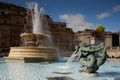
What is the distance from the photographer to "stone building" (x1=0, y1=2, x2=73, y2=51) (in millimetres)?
56469

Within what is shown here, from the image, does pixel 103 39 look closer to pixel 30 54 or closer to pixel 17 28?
pixel 17 28

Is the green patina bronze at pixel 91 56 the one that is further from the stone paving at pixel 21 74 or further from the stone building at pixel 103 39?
the stone building at pixel 103 39

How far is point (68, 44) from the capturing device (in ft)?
219

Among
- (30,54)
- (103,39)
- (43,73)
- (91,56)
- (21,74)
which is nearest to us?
(21,74)

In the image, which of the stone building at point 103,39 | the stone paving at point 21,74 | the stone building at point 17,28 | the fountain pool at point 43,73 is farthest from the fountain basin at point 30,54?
the stone building at point 103,39

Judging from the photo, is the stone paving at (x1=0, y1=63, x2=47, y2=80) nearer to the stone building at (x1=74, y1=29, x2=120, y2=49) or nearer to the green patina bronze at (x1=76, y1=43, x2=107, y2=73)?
the green patina bronze at (x1=76, y1=43, x2=107, y2=73)

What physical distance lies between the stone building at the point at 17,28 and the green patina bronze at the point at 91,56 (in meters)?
41.1

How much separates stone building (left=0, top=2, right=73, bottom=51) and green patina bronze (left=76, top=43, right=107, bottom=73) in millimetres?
41081

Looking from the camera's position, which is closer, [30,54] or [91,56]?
[91,56]

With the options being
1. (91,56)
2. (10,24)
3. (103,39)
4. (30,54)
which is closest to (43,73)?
(91,56)

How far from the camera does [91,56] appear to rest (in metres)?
13.6

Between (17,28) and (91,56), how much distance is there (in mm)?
46996

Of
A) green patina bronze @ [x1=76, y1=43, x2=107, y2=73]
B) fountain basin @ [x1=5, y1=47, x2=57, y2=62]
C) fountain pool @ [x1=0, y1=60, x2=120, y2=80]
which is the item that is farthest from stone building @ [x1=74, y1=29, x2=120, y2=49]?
green patina bronze @ [x1=76, y1=43, x2=107, y2=73]

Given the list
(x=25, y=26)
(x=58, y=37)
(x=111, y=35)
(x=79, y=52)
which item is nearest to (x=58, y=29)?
(x=58, y=37)
